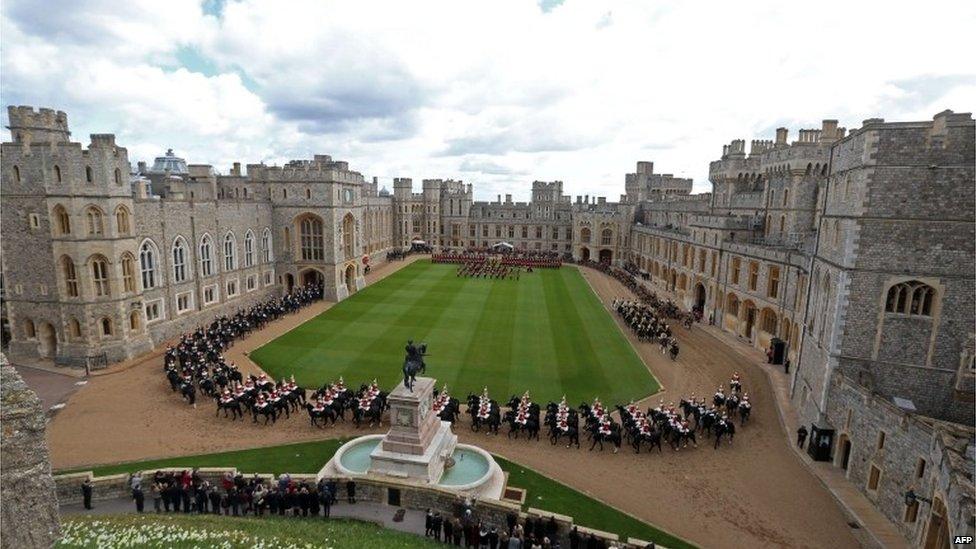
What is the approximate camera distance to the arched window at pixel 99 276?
2473cm

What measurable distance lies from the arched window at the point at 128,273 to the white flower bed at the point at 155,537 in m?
17.5

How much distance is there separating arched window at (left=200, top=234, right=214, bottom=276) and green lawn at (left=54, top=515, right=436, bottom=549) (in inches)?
889

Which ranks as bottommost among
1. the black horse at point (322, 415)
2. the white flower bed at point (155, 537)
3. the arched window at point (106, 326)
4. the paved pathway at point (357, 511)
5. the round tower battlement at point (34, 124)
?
the paved pathway at point (357, 511)

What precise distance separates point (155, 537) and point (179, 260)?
23035mm

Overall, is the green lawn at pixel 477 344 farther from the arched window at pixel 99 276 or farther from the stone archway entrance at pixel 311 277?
the arched window at pixel 99 276

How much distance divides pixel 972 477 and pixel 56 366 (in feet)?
112

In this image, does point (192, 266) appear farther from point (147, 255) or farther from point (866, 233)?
point (866, 233)

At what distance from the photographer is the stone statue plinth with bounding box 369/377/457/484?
1462 cm

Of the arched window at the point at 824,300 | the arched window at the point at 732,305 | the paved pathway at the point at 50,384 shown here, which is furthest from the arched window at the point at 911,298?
the paved pathway at the point at 50,384

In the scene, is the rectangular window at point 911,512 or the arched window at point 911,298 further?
the arched window at point 911,298

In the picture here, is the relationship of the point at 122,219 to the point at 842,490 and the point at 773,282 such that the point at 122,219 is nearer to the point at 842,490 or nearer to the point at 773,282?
the point at 842,490

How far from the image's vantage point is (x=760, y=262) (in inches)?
1228

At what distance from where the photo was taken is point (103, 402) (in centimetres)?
2080

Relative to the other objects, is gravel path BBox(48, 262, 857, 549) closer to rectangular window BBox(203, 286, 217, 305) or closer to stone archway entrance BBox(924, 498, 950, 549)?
stone archway entrance BBox(924, 498, 950, 549)
